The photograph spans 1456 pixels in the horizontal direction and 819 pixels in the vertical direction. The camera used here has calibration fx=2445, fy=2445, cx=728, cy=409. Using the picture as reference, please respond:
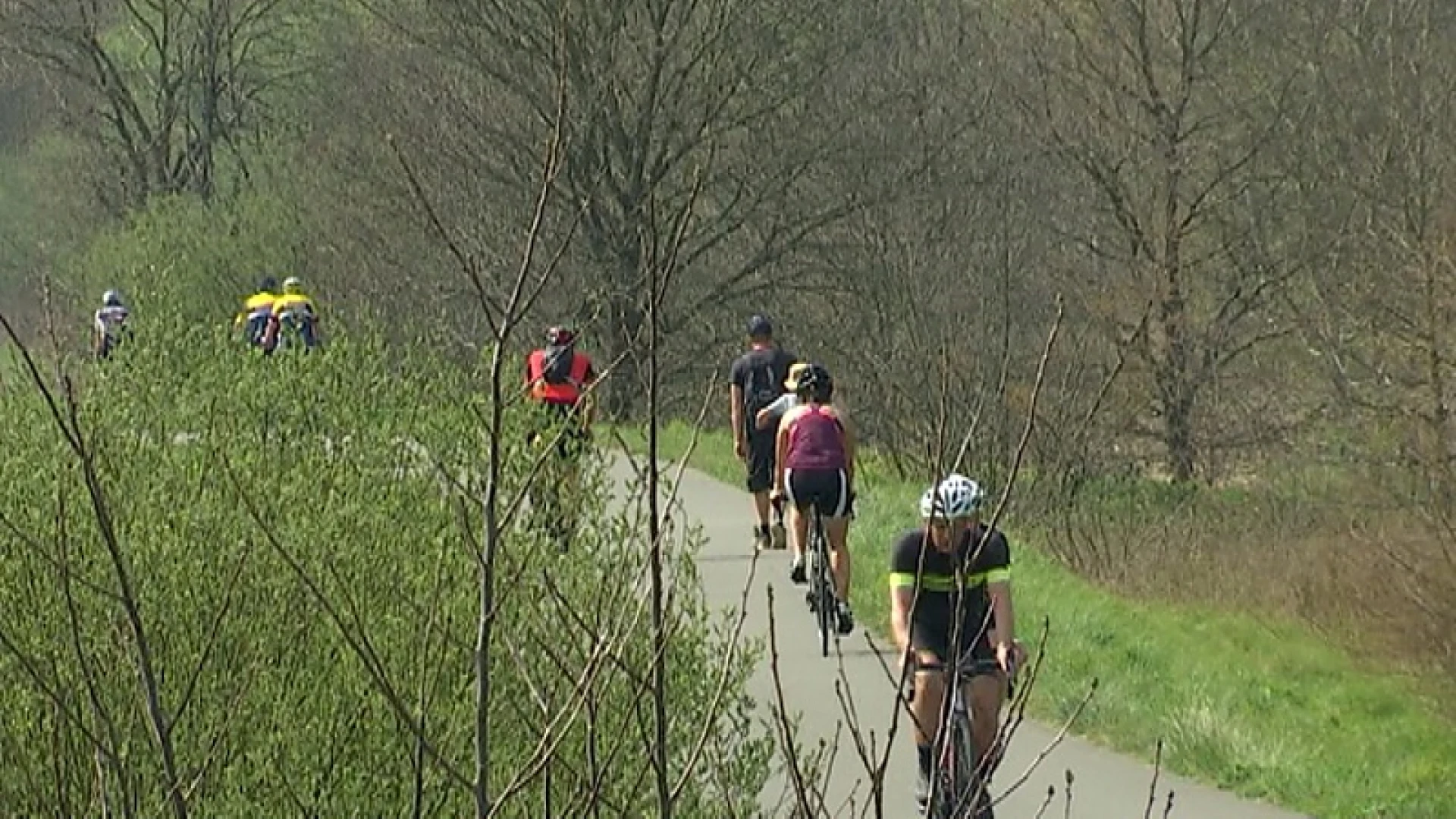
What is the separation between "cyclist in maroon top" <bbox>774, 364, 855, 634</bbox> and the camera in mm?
14305

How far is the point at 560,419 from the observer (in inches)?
427

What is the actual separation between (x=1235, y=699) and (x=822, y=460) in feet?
8.96

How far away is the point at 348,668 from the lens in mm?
7559

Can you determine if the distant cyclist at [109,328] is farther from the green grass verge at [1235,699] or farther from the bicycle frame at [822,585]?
the green grass verge at [1235,699]

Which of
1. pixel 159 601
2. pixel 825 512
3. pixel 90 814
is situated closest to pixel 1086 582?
pixel 825 512

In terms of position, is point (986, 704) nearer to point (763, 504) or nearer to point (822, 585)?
point (822, 585)

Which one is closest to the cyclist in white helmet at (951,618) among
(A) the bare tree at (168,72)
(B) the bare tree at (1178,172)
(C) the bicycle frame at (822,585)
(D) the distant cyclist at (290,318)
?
(C) the bicycle frame at (822,585)

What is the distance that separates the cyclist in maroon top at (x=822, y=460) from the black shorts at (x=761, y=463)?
2585mm

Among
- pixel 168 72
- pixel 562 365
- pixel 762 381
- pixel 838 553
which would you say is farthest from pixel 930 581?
pixel 168 72

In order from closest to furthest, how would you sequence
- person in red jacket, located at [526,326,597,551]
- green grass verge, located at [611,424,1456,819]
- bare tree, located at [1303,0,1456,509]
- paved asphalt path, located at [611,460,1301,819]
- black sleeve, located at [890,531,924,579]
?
person in red jacket, located at [526,326,597,551], black sleeve, located at [890,531,924,579], paved asphalt path, located at [611,460,1301,819], green grass verge, located at [611,424,1456,819], bare tree, located at [1303,0,1456,509]

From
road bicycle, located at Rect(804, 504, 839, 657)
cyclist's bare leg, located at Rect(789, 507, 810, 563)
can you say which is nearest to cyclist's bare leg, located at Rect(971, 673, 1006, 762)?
road bicycle, located at Rect(804, 504, 839, 657)

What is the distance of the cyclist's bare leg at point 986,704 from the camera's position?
9305mm

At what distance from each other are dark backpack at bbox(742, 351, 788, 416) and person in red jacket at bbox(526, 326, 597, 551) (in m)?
1.14

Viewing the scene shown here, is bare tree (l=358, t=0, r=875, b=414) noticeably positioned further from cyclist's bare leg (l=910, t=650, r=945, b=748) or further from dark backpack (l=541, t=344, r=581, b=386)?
cyclist's bare leg (l=910, t=650, r=945, b=748)
